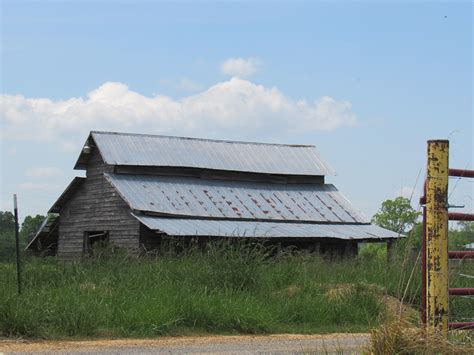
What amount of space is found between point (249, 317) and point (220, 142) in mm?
25448

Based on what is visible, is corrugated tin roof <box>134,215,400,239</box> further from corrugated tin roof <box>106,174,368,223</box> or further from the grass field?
the grass field

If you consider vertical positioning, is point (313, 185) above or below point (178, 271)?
above

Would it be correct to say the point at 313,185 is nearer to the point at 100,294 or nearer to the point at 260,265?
the point at 260,265

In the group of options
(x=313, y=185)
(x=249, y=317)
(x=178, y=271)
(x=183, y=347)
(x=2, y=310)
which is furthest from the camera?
(x=313, y=185)

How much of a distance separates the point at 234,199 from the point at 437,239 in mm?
27094

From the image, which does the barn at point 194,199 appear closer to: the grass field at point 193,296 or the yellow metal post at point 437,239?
the grass field at point 193,296

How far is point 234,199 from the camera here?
32.9 metres

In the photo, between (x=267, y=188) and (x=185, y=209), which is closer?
(x=185, y=209)

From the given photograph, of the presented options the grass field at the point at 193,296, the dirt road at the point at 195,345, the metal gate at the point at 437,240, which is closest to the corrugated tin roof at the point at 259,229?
the grass field at the point at 193,296

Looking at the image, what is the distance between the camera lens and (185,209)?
30.5 meters

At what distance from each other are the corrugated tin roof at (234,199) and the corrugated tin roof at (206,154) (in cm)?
68

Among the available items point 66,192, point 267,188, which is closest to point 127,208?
point 66,192

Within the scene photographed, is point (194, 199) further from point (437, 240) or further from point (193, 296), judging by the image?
point (437, 240)

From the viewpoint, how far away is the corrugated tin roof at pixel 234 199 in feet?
100
